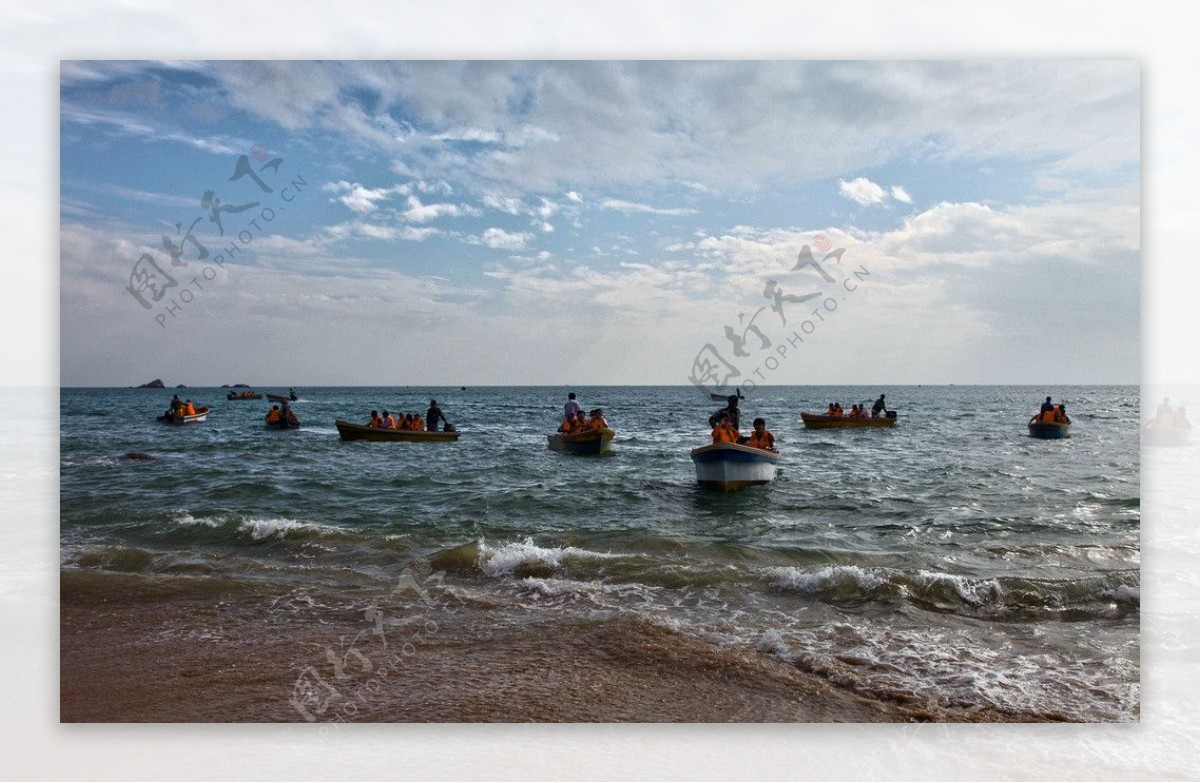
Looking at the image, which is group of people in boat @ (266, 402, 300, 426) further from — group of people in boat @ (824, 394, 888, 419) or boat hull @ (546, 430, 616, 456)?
group of people in boat @ (824, 394, 888, 419)

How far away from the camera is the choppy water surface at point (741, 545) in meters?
4.30

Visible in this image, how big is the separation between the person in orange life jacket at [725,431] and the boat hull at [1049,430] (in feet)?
29.1

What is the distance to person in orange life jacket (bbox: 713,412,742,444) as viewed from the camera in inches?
368

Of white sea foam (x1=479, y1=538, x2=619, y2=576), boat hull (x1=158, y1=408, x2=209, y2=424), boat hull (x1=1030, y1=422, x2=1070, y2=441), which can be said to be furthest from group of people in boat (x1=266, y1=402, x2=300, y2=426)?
boat hull (x1=1030, y1=422, x2=1070, y2=441)

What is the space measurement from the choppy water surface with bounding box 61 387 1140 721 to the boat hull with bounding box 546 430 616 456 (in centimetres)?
173

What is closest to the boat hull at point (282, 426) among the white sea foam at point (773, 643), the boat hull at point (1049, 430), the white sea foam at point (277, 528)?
the white sea foam at point (277, 528)

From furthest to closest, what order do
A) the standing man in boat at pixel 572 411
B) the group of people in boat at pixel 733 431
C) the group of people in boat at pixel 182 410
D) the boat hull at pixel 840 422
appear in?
1. the boat hull at pixel 840 422
2. the group of people in boat at pixel 182 410
3. the standing man in boat at pixel 572 411
4. the group of people in boat at pixel 733 431

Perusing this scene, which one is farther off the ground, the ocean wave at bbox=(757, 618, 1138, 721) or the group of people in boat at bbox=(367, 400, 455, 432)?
the group of people in boat at bbox=(367, 400, 455, 432)

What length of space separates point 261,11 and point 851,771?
478 cm

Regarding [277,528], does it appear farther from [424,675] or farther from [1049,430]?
[1049,430]

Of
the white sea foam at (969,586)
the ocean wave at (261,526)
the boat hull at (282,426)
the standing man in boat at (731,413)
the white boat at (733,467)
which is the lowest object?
the white sea foam at (969,586)

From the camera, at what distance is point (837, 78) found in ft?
14.5

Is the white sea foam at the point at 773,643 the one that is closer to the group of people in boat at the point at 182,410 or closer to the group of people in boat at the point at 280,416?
the group of people in boat at the point at 182,410

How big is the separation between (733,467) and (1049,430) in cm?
1004
